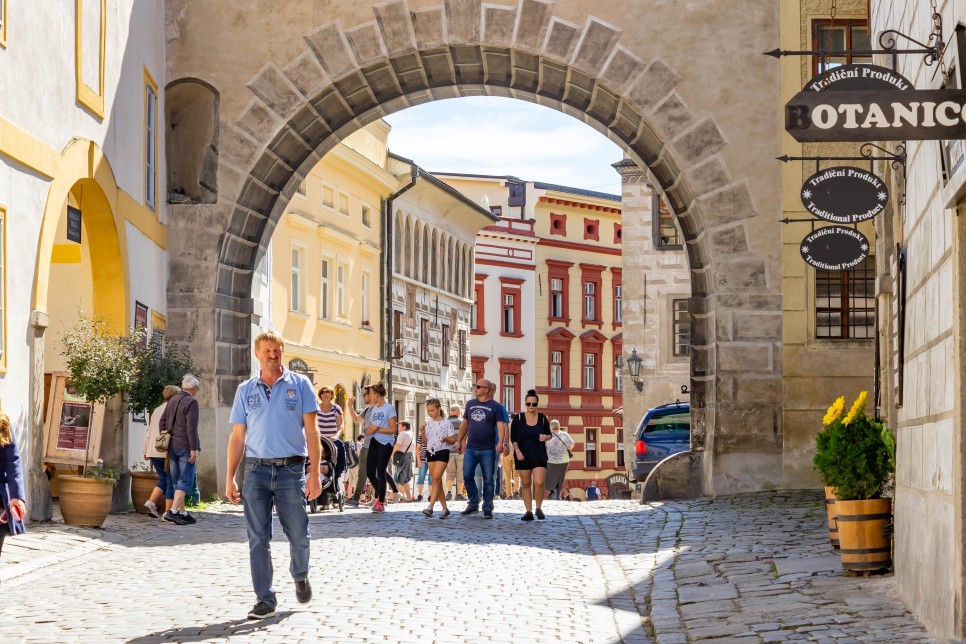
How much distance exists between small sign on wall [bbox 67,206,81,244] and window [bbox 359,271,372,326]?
2484 cm

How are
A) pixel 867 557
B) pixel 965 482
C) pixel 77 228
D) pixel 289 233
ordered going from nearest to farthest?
pixel 965 482 → pixel 867 557 → pixel 77 228 → pixel 289 233

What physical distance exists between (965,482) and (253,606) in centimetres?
413

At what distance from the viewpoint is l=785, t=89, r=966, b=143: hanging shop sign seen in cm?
762

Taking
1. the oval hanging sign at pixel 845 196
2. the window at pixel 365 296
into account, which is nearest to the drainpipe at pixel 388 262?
the window at pixel 365 296

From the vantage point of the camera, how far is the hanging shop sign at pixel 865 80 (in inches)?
318

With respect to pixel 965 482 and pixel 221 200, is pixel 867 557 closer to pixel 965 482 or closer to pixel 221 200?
pixel 965 482

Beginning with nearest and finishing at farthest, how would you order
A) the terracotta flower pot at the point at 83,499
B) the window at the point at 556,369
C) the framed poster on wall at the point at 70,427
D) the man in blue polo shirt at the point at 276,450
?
the man in blue polo shirt at the point at 276,450 < the terracotta flower pot at the point at 83,499 < the framed poster on wall at the point at 70,427 < the window at the point at 556,369

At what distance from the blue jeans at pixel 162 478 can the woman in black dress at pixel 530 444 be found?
3.93 m

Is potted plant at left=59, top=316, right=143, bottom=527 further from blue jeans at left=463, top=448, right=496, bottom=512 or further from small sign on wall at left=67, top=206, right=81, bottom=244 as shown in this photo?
blue jeans at left=463, top=448, right=496, bottom=512

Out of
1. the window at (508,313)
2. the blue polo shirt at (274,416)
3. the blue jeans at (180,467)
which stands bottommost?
the blue jeans at (180,467)

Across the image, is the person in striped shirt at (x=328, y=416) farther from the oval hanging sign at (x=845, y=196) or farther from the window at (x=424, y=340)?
the window at (x=424, y=340)

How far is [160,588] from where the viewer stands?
10758 millimetres

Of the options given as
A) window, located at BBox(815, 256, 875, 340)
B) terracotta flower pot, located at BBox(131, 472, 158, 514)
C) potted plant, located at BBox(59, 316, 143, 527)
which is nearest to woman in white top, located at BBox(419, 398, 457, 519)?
terracotta flower pot, located at BBox(131, 472, 158, 514)

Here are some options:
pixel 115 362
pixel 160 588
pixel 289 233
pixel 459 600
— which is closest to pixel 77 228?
pixel 115 362
